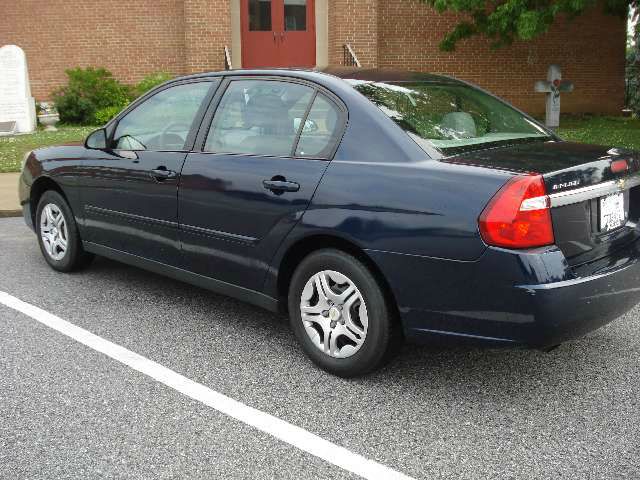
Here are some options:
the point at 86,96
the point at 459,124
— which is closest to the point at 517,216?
the point at 459,124

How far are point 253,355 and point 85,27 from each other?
57.2ft

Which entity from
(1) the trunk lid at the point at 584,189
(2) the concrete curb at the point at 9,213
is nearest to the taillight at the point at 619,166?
(1) the trunk lid at the point at 584,189

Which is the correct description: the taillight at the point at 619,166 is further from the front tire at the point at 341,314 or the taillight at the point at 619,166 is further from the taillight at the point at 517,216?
the front tire at the point at 341,314

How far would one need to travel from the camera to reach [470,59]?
2120cm

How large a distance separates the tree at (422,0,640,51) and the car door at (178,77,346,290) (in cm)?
1200

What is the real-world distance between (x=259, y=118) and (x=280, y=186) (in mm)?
583

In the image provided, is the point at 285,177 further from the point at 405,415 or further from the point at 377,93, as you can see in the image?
the point at 405,415

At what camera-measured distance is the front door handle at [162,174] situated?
15.0ft

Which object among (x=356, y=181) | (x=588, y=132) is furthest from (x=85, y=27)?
(x=356, y=181)

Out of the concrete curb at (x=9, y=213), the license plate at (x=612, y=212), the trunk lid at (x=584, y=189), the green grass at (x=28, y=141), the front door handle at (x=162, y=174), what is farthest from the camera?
the green grass at (x=28, y=141)

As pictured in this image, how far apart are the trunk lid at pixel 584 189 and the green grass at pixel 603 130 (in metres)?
9.35

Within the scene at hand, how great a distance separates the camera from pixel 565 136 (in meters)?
15.5

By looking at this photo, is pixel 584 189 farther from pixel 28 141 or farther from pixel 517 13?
pixel 517 13

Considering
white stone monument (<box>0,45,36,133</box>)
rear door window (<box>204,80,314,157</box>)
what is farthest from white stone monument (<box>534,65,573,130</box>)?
rear door window (<box>204,80,314,157</box>)
